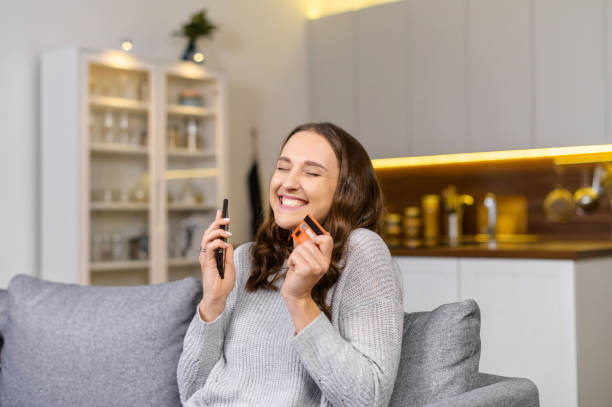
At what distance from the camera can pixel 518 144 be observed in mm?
3975

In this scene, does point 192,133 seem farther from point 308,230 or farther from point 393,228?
point 308,230

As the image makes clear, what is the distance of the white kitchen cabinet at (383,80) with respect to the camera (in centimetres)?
446

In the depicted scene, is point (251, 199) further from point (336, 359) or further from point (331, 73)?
point (336, 359)

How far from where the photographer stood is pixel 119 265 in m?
3.61

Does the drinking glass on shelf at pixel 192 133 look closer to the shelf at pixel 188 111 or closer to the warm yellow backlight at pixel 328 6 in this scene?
the shelf at pixel 188 111

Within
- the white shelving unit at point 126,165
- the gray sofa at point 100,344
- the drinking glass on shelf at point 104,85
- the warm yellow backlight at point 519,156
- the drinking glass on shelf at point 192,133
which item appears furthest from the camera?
the drinking glass on shelf at point 192,133

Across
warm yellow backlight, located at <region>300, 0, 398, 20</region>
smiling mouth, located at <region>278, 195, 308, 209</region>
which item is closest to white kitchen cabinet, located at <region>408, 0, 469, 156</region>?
warm yellow backlight, located at <region>300, 0, 398, 20</region>

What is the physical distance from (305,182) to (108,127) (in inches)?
89.2

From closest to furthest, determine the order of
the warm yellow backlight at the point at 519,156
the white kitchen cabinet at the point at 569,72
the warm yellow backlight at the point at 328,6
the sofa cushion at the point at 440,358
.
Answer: the sofa cushion at the point at 440,358, the white kitchen cabinet at the point at 569,72, the warm yellow backlight at the point at 519,156, the warm yellow backlight at the point at 328,6

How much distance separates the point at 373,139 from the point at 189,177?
1.30m

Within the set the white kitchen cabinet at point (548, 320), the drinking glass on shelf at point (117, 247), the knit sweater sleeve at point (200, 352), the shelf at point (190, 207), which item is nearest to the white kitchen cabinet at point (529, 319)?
the white kitchen cabinet at point (548, 320)

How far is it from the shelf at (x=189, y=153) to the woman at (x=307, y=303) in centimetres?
222

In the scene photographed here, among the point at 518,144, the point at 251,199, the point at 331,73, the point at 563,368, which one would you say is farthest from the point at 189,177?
the point at 563,368

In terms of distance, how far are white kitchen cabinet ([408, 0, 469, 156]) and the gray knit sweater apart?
280 centimetres
